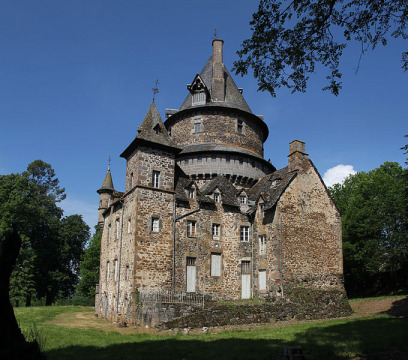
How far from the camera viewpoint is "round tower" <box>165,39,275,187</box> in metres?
31.1

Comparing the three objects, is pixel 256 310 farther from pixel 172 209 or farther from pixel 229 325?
pixel 172 209

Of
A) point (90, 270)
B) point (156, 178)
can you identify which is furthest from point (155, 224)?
point (90, 270)

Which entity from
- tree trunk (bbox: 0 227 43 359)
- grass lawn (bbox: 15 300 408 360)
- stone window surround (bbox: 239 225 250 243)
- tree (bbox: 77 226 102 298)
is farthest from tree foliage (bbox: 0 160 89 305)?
tree trunk (bbox: 0 227 43 359)

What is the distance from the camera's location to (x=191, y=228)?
26.2 m

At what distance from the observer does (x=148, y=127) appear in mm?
26734

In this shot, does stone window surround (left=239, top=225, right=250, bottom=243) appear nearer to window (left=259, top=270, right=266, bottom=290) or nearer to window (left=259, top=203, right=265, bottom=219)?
window (left=259, top=203, right=265, bottom=219)

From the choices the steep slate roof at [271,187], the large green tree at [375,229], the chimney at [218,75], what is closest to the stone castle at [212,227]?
the steep slate roof at [271,187]

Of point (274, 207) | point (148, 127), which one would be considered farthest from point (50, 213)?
point (274, 207)

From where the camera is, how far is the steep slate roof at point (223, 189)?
28.0 metres

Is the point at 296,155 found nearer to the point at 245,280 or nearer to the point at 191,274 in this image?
the point at 245,280

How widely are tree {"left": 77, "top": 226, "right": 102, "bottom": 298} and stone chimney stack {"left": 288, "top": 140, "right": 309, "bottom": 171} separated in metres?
28.4

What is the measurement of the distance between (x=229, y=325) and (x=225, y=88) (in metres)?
22.1

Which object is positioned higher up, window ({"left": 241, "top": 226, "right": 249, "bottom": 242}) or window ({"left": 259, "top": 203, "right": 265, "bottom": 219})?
window ({"left": 259, "top": 203, "right": 265, "bottom": 219})

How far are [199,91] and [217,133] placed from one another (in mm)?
4159
